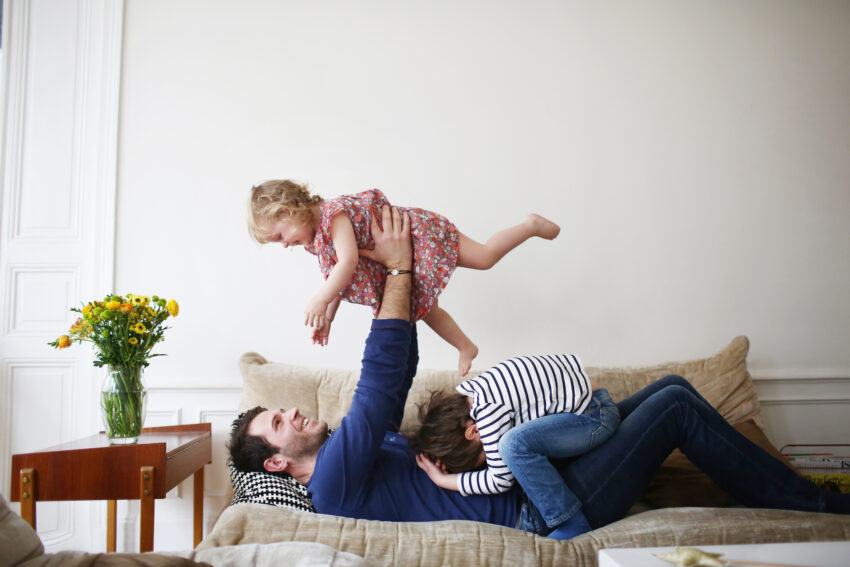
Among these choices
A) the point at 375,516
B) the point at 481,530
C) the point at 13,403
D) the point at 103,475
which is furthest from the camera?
the point at 13,403

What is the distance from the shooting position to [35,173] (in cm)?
243

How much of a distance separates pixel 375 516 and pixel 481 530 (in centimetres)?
34

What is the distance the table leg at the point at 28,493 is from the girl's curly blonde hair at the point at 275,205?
0.92 meters

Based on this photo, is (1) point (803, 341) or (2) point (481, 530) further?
(1) point (803, 341)

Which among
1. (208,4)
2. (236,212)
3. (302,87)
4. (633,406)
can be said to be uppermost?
(208,4)

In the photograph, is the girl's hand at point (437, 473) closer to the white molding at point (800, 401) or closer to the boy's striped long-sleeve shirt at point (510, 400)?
the boy's striped long-sleeve shirt at point (510, 400)

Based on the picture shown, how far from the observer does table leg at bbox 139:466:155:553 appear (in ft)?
5.33

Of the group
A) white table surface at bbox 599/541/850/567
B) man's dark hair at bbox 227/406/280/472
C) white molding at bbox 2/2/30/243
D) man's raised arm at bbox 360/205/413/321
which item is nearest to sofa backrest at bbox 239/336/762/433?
man's dark hair at bbox 227/406/280/472

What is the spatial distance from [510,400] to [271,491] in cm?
67

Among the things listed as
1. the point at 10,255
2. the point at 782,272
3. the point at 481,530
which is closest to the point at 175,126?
the point at 10,255

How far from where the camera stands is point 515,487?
1519 millimetres

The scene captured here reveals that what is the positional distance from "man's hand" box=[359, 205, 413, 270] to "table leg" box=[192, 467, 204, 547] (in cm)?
119

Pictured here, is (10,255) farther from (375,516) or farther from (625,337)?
(625,337)

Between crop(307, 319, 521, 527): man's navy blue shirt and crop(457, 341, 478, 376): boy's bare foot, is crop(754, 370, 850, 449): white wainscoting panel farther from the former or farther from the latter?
crop(307, 319, 521, 527): man's navy blue shirt
